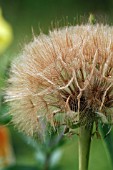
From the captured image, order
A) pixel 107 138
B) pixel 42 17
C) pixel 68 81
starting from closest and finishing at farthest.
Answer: pixel 68 81 < pixel 107 138 < pixel 42 17

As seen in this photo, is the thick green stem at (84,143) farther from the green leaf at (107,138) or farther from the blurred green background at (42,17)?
the blurred green background at (42,17)

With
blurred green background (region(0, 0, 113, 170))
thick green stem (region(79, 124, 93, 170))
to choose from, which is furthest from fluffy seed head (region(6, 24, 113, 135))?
blurred green background (region(0, 0, 113, 170))

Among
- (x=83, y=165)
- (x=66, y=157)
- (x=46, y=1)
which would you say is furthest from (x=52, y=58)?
(x=46, y=1)

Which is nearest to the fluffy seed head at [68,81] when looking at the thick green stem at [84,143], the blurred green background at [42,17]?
the thick green stem at [84,143]

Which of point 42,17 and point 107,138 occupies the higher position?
point 42,17

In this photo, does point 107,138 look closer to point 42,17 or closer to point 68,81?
point 68,81

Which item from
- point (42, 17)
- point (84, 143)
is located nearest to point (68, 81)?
point (84, 143)
